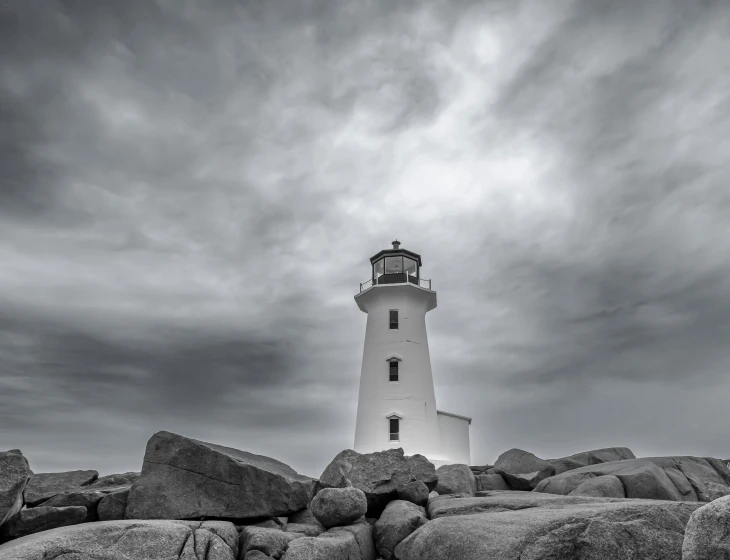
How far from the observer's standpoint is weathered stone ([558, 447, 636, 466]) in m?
30.2

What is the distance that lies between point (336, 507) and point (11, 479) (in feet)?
20.6

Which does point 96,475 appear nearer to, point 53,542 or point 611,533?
point 53,542

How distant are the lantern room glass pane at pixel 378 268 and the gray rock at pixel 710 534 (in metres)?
29.8

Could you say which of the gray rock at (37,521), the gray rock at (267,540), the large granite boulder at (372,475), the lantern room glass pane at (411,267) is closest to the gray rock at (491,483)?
the large granite boulder at (372,475)

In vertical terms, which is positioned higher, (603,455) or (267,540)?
(603,455)

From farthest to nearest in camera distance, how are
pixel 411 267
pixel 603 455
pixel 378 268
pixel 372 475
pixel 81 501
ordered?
pixel 411 267 < pixel 378 268 < pixel 603 455 < pixel 372 475 < pixel 81 501

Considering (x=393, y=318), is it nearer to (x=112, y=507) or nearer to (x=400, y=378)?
(x=400, y=378)

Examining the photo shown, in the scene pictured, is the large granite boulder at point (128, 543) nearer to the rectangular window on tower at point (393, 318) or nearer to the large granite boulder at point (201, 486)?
the large granite boulder at point (201, 486)

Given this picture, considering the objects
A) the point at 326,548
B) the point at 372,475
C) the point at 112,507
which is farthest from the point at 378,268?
the point at 326,548

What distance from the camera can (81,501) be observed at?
501 inches

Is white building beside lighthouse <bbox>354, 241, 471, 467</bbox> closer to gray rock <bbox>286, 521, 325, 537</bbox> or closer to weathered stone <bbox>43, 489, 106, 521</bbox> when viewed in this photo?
gray rock <bbox>286, 521, 325, 537</bbox>

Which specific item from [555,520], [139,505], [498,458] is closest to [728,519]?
[555,520]

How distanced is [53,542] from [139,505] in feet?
9.65

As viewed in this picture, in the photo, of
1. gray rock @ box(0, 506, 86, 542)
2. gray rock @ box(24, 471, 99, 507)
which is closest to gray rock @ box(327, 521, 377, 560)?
gray rock @ box(0, 506, 86, 542)
